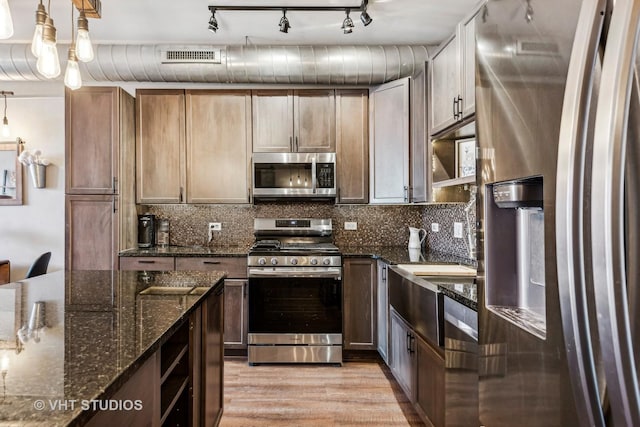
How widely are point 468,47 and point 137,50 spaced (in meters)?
2.60

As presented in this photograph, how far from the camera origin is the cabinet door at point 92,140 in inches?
125

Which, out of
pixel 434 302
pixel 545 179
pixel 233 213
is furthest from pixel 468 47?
pixel 233 213

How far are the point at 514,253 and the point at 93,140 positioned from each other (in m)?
3.40

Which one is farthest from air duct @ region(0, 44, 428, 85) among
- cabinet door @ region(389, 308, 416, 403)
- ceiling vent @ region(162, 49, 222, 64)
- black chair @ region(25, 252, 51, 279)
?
cabinet door @ region(389, 308, 416, 403)

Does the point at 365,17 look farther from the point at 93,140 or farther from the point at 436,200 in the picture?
the point at 93,140

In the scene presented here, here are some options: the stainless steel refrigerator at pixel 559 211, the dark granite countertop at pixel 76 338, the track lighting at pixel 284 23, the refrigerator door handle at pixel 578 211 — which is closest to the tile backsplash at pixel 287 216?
the track lighting at pixel 284 23

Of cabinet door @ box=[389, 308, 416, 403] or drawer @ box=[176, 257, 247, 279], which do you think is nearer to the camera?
cabinet door @ box=[389, 308, 416, 403]

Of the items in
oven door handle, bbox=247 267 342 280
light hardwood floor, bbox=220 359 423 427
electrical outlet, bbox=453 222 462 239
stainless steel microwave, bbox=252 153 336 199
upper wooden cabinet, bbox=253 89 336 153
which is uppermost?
upper wooden cabinet, bbox=253 89 336 153

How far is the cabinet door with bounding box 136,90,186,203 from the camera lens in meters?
3.44

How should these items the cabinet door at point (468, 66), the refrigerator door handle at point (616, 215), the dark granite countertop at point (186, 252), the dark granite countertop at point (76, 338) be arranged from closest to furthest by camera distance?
the refrigerator door handle at point (616, 215) < the dark granite countertop at point (76, 338) < the cabinet door at point (468, 66) < the dark granite countertop at point (186, 252)

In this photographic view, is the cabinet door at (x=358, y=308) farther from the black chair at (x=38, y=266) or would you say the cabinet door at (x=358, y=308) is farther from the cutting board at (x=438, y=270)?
the black chair at (x=38, y=266)

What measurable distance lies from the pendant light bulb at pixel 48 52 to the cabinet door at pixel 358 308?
234cm

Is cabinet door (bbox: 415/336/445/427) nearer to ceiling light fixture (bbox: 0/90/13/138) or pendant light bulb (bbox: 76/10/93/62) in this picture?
pendant light bulb (bbox: 76/10/93/62)

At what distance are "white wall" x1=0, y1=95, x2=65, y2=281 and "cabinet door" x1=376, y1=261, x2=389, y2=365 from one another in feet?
10.9
